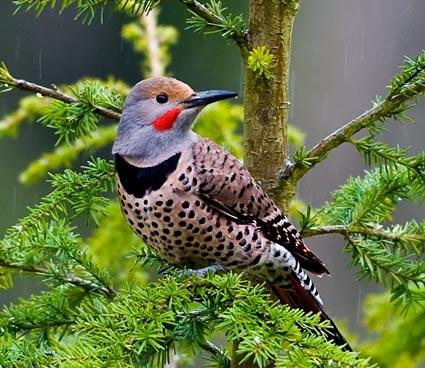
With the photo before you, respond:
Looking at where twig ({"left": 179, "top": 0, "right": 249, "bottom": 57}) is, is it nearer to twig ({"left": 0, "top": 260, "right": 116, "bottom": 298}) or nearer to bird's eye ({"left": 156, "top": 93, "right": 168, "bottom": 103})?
bird's eye ({"left": 156, "top": 93, "right": 168, "bottom": 103})

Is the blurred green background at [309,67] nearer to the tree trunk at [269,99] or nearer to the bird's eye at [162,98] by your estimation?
the bird's eye at [162,98]

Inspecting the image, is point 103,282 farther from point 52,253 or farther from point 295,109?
point 295,109

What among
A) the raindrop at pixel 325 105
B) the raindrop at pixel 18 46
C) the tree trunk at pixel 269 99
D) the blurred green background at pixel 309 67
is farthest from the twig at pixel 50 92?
the raindrop at pixel 18 46

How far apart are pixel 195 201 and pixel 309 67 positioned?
946 centimetres

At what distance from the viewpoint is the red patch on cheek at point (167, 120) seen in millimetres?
3689

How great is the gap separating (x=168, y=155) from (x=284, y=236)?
0.47 metres

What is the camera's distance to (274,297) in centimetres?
377

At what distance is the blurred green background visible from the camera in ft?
35.2

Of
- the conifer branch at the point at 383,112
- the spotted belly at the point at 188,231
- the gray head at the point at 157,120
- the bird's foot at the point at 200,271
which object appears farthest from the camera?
the gray head at the point at 157,120

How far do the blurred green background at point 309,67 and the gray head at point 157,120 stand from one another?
20.0ft

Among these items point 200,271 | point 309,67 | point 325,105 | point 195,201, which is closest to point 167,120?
point 195,201

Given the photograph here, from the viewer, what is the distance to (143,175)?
3.54 meters

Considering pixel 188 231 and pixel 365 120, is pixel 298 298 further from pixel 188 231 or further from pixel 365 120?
pixel 365 120

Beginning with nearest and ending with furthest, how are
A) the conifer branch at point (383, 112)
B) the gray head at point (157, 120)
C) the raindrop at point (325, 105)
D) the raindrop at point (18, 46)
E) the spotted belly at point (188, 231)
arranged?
the conifer branch at point (383, 112) < the spotted belly at point (188, 231) < the gray head at point (157, 120) < the raindrop at point (325, 105) < the raindrop at point (18, 46)
